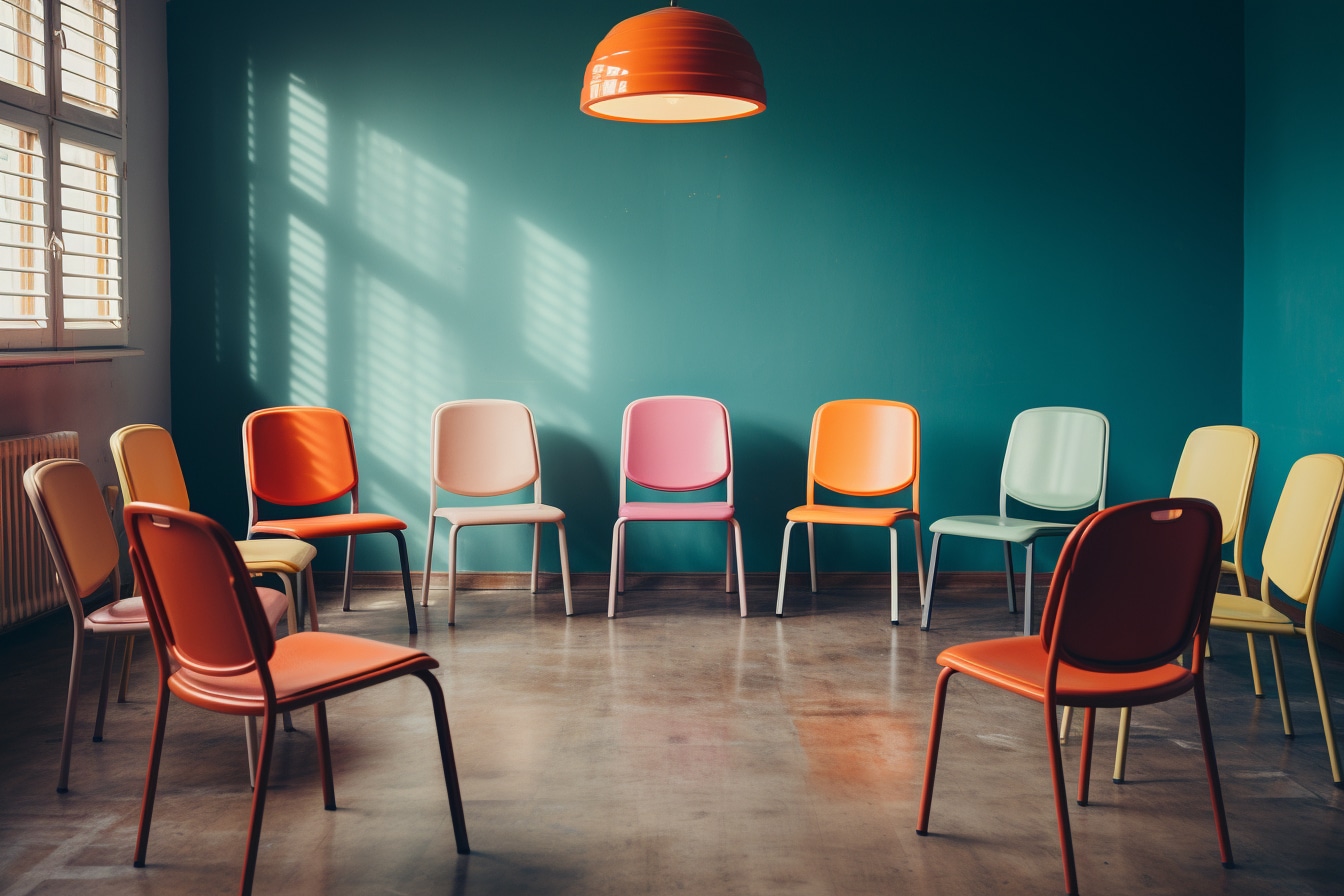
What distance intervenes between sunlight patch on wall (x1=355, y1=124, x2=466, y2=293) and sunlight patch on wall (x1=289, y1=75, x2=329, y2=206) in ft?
0.59

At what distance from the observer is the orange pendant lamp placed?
2.92 meters

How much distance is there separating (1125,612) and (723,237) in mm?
3469

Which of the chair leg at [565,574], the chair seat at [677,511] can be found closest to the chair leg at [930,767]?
the chair seat at [677,511]

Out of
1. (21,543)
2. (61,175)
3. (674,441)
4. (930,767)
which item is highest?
(61,175)

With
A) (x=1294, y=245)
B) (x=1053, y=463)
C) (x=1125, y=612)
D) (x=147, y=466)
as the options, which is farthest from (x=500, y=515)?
(x=1294, y=245)

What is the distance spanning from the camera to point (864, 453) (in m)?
5.04

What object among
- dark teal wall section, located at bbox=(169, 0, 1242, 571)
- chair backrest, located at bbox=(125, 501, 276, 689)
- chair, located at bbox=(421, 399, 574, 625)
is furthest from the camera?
dark teal wall section, located at bbox=(169, 0, 1242, 571)

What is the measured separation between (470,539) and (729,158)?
231cm

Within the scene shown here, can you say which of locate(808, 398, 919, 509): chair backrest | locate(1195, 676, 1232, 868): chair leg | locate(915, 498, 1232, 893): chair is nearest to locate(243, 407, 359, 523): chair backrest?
locate(808, 398, 919, 509): chair backrest

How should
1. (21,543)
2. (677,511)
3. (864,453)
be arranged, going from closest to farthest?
(21,543) < (677,511) < (864,453)

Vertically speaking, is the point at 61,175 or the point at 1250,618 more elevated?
the point at 61,175

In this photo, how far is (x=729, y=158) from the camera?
206 inches

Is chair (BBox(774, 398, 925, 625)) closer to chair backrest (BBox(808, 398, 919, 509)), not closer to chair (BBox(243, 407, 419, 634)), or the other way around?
chair backrest (BBox(808, 398, 919, 509))

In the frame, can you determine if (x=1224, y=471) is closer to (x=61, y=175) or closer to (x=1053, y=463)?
(x=1053, y=463)
